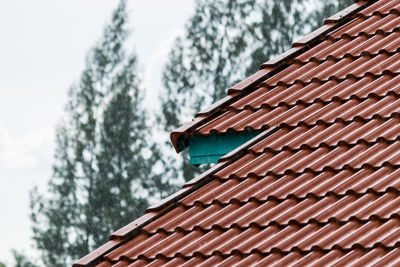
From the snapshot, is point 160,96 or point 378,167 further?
point 160,96

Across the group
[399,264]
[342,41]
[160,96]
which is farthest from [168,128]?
[399,264]

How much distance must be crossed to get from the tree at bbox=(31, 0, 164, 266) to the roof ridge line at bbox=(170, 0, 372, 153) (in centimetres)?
2413

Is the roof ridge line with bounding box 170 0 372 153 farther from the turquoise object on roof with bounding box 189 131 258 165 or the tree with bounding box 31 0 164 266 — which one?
the tree with bounding box 31 0 164 266

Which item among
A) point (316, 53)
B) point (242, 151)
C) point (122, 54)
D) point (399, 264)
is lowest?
point (399, 264)

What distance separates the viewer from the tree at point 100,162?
30609 mm

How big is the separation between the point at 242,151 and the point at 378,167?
0.88 meters

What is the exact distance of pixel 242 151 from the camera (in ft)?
Result: 16.6

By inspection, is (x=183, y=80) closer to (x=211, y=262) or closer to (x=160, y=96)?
(x=160, y=96)

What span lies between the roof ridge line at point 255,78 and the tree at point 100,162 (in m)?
24.1

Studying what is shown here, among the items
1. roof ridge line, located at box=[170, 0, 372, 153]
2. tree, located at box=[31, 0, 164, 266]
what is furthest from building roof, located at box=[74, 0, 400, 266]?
tree, located at box=[31, 0, 164, 266]

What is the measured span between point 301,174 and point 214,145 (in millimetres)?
910

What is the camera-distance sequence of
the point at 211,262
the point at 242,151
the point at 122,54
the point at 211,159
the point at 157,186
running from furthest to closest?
the point at 122,54 < the point at 157,186 < the point at 211,159 < the point at 242,151 < the point at 211,262

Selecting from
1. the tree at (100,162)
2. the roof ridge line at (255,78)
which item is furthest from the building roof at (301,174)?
the tree at (100,162)

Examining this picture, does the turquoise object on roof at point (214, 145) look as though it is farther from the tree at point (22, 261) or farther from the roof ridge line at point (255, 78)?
the tree at point (22, 261)
